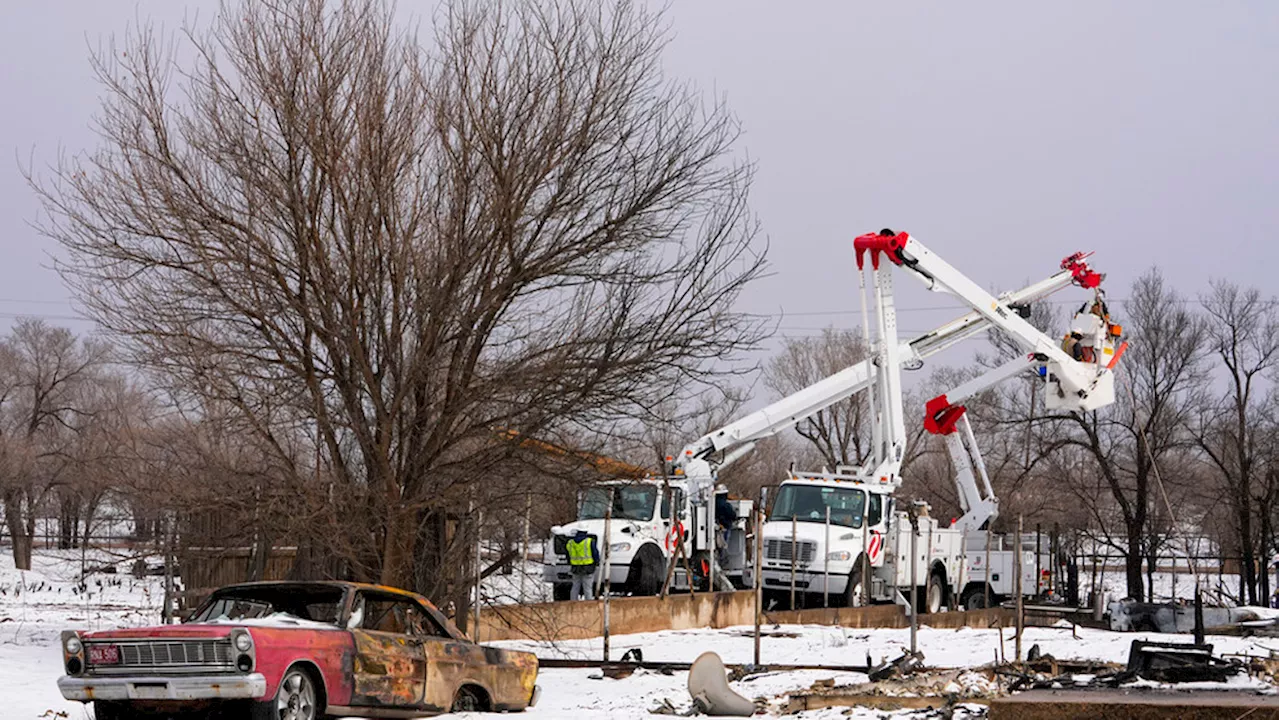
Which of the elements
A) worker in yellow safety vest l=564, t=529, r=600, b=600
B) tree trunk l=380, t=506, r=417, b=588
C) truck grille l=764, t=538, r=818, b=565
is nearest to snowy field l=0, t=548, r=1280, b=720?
worker in yellow safety vest l=564, t=529, r=600, b=600

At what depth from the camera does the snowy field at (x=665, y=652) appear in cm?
1340

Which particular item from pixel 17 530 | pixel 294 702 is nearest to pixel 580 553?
pixel 294 702

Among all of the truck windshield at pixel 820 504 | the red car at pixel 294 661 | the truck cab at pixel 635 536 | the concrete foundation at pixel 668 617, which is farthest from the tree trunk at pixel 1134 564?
the red car at pixel 294 661

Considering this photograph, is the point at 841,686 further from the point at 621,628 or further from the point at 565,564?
the point at 565,564

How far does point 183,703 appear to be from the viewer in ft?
34.9

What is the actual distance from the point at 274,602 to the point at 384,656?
109cm

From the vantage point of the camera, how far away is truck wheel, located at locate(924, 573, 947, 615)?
97.3 ft

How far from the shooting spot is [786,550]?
27156 mm

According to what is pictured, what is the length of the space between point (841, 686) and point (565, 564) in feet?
39.6

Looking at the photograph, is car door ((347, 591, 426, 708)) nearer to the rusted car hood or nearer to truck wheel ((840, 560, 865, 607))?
the rusted car hood

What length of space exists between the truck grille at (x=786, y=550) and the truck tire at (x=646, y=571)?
217 cm

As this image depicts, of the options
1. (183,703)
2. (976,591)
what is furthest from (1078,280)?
(183,703)

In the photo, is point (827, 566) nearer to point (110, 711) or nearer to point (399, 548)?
point (399, 548)

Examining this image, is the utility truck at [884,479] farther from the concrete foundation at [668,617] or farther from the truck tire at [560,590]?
the truck tire at [560,590]
